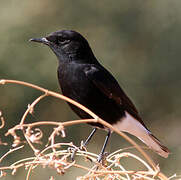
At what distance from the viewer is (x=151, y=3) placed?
873 cm

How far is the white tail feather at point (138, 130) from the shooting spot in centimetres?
395

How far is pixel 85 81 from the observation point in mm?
3768

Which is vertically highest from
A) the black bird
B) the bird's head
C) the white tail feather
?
the bird's head

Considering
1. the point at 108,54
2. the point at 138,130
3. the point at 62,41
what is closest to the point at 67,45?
the point at 62,41

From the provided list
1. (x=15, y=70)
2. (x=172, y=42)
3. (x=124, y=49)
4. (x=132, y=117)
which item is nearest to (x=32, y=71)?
(x=15, y=70)

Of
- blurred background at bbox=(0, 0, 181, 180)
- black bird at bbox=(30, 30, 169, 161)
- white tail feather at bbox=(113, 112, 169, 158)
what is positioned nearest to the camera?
black bird at bbox=(30, 30, 169, 161)

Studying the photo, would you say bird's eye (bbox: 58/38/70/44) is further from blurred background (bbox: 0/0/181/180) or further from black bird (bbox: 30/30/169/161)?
blurred background (bbox: 0/0/181/180)

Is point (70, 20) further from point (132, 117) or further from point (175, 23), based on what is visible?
point (132, 117)

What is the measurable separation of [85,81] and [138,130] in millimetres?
742

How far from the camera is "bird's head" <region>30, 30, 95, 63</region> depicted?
3.77 metres

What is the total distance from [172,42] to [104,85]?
4.59m

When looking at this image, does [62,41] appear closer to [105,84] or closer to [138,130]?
[105,84]

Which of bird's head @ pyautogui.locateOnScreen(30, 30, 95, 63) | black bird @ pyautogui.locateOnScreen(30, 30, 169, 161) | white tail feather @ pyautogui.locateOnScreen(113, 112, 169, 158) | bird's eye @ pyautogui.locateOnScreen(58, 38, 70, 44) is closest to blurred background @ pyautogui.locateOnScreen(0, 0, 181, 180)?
white tail feather @ pyautogui.locateOnScreen(113, 112, 169, 158)

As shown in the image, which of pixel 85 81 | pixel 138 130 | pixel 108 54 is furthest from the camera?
pixel 108 54
